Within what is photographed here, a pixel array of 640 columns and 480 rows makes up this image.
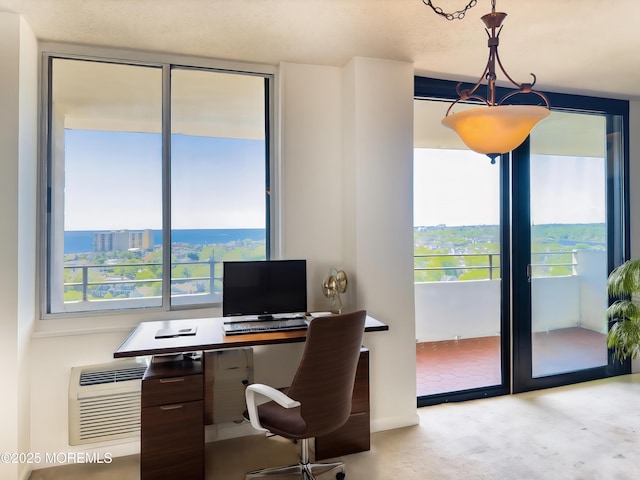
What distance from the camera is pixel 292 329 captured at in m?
2.52

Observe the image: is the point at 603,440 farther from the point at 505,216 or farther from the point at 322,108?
the point at 322,108

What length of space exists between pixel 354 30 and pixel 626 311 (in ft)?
11.0

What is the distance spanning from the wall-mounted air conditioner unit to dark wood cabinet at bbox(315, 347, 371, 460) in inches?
50.2

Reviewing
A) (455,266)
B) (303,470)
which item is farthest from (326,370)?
(455,266)

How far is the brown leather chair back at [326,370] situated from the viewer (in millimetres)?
1964

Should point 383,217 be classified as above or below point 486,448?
above

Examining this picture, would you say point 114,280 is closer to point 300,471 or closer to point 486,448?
point 300,471

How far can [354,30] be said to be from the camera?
8.28ft

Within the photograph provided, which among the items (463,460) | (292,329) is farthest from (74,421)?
(463,460)

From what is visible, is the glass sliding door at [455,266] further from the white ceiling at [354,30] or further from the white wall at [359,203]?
the white ceiling at [354,30]

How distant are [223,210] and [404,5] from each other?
190 centimetres

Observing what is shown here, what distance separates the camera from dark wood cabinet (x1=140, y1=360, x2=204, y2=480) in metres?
2.21

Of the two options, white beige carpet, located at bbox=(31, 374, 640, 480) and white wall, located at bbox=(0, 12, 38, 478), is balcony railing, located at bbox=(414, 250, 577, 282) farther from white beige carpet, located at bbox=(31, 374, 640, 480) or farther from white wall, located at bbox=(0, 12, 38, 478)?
white wall, located at bbox=(0, 12, 38, 478)

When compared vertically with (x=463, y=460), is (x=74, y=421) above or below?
above
